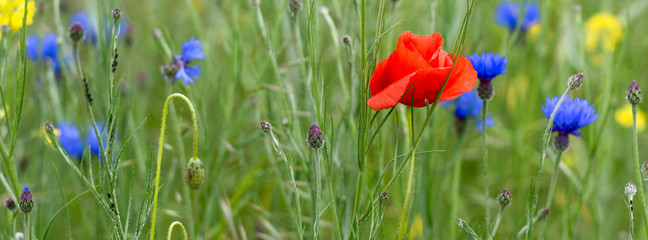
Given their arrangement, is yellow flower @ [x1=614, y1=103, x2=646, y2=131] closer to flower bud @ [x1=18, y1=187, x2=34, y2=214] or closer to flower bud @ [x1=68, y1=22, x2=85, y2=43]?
flower bud @ [x1=68, y1=22, x2=85, y2=43]

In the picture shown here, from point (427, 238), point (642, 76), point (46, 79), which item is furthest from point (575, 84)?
point (642, 76)

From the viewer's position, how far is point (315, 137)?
0.78 metres

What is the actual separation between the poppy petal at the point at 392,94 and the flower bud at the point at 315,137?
7 cm

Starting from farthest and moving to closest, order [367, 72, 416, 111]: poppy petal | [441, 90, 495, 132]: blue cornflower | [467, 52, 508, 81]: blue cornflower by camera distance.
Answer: [441, 90, 495, 132]: blue cornflower, [467, 52, 508, 81]: blue cornflower, [367, 72, 416, 111]: poppy petal

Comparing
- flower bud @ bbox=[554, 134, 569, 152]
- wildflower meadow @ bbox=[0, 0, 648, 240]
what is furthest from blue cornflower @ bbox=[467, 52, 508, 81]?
flower bud @ bbox=[554, 134, 569, 152]

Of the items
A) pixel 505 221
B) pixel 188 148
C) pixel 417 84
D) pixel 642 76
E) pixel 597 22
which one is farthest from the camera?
pixel 642 76

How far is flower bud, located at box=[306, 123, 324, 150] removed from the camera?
77cm

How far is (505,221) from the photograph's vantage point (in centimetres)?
159

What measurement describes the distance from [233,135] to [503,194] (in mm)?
631

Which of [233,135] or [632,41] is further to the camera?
[632,41]

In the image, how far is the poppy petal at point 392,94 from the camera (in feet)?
2.44

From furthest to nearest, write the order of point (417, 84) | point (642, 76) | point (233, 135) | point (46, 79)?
point (642, 76)
point (46, 79)
point (233, 135)
point (417, 84)

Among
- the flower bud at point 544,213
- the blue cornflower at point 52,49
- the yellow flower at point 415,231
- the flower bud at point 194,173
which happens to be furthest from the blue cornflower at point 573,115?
the blue cornflower at point 52,49

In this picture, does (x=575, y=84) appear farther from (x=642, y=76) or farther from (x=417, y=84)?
(x=642, y=76)
